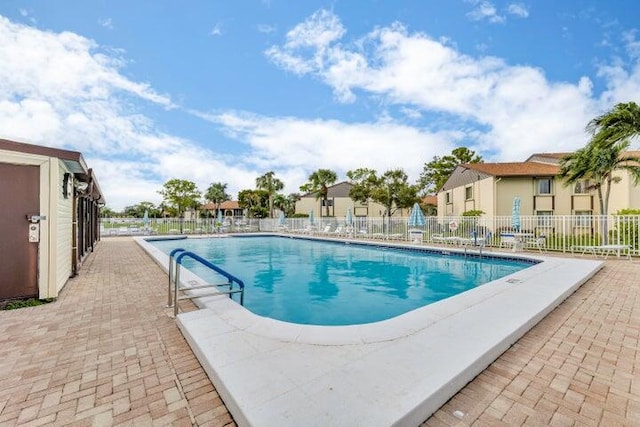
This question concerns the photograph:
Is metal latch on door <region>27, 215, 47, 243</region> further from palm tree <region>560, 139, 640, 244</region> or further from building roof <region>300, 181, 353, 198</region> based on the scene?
building roof <region>300, 181, 353, 198</region>

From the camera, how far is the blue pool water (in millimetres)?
6594

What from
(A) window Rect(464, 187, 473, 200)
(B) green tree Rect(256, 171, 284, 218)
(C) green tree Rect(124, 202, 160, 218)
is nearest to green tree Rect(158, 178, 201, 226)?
(B) green tree Rect(256, 171, 284, 218)

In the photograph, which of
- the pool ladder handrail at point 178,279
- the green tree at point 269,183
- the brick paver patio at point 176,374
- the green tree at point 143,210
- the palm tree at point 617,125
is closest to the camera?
the brick paver patio at point 176,374

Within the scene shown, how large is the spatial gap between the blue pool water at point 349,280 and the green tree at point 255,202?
34097 millimetres

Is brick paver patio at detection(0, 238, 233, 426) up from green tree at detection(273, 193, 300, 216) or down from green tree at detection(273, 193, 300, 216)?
down

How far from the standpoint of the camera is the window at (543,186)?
21.1m

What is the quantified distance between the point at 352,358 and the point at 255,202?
49.0 meters

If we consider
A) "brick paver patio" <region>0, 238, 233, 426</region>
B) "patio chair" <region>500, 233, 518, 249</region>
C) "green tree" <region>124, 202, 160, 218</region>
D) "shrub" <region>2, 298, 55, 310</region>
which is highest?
"green tree" <region>124, 202, 160, 218</region>

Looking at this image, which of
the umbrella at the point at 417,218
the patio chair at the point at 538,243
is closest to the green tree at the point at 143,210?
the umbrella at the point at 417,218

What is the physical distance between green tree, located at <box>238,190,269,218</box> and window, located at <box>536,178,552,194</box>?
3655cm

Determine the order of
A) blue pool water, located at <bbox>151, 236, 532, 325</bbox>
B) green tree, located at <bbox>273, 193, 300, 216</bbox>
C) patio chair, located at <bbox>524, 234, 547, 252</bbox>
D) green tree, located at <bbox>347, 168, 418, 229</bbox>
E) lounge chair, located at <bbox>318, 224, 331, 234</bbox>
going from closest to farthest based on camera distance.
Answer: blue pool water, located at <bbox>151, 236, 532, 325</bbox>
patio chair, located at <bbox>524, 234, 547, 252</bbox>
lounge chair, located at <bbox>318, 224, 331, 234</bbox>
green tree, located at <bbox>347, 168, 418, 229</bbox>
green tree, located at <bbox>273, 193, 300, 216</bbox>

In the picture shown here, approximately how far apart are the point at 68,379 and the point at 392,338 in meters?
3.21

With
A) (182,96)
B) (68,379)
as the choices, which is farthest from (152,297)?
(182,96)

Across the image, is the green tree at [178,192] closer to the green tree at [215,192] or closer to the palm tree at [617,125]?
the green tree at [215,192]
